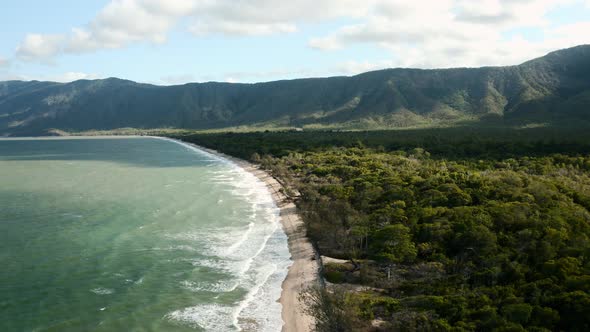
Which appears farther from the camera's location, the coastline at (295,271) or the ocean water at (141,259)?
the ocean water at (141,259)

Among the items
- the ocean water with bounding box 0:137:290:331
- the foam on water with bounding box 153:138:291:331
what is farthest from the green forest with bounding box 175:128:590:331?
the ocean water with bounding box 0:137:290:331

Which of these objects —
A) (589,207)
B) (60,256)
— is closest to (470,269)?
(589,207)

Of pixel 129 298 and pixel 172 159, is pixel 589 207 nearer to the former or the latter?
pixel 129 298

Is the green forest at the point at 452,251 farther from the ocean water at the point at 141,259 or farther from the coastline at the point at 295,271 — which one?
the ocean water at the point at 141,259

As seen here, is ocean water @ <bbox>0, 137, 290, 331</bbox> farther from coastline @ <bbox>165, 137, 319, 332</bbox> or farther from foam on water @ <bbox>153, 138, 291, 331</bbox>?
coastline @ <bbox>165, 137, 319, 332</bbox>

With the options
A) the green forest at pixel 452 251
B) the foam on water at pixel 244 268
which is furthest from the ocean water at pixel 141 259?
the green forest at pixel 452 251

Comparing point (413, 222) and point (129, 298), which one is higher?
point (413, 222)
